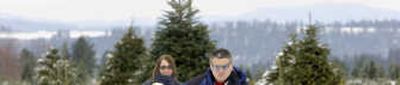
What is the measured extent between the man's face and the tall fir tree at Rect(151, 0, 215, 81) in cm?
1150

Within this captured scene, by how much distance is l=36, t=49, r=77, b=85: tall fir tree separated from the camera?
27.9 metres

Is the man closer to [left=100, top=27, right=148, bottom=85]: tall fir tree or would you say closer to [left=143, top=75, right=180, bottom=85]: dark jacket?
[left=143, top=75, right=180, bottom=85]: dark jacket

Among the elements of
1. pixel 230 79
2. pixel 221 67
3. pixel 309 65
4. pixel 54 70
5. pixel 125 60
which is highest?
pixel 221 67

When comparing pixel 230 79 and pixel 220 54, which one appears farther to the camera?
pixel 230 79

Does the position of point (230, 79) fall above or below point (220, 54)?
below

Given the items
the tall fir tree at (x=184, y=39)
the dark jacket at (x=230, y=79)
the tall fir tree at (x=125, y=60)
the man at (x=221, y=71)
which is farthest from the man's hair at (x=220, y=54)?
the tall fir tree at (x=125, y=60)

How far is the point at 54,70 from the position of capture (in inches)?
1173

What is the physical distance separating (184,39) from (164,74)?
9834 millimetres

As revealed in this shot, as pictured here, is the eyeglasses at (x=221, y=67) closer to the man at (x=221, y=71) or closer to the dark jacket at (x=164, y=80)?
the man at (x=221, y=71)

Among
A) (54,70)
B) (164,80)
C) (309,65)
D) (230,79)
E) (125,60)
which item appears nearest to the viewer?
(230,79)

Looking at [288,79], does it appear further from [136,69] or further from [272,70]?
[136,69]

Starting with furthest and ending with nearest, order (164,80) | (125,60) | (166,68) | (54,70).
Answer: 1. (54,70)
2. (125,60)
3. (166,68)
4. (164,80)

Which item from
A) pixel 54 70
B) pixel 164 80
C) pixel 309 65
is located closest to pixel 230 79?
pixel 164 80

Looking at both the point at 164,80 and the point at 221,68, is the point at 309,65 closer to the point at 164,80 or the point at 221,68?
the point at 164,80
